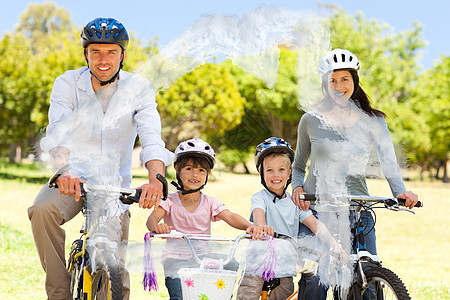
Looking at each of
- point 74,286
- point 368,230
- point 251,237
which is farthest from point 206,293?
point 368,230

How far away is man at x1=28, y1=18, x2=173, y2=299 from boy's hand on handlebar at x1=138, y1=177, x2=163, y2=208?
22cm

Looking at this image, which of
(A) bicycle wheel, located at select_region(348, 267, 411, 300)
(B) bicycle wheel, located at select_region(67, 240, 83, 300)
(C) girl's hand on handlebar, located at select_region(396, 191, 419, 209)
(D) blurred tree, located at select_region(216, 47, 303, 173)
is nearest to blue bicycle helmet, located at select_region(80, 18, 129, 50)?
(B) bicycle wheel, located at select_region(67, 240, 83, 300)

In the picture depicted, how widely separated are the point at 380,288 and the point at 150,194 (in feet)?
5.12

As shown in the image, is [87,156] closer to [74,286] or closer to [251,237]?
[74,286]

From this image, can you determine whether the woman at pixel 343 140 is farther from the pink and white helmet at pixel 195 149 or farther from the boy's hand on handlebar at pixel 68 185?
the boy's hand on handlebar at pixel 68 185

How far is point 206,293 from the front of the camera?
2953 millimetres

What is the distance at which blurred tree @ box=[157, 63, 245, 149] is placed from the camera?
2164 cm

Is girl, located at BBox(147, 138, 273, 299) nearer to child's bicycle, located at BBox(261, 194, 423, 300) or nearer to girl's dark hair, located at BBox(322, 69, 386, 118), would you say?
child's bicycle, located at BBox(261, 194, 423, 300)

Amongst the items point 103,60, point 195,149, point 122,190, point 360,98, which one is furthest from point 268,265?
point 103,60

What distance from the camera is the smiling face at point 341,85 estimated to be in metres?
3.93

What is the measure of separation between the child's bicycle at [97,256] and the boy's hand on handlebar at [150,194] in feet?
0.12

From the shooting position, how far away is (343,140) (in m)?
3.88

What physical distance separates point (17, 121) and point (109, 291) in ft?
82.5

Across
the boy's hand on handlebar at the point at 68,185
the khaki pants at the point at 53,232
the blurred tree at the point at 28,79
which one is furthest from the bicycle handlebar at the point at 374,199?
the blurred tree at the point at 28,79
